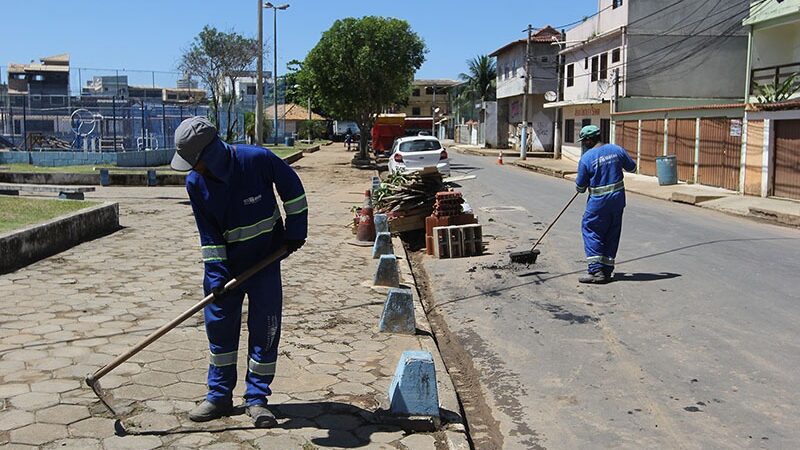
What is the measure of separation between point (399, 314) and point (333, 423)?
2.20 m

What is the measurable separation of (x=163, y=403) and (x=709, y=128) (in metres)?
21.2

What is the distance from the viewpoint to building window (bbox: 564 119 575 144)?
40.1 metres

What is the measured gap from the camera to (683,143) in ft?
79.6

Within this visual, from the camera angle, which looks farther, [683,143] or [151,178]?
[683,143]

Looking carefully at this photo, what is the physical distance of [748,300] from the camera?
7547 mm

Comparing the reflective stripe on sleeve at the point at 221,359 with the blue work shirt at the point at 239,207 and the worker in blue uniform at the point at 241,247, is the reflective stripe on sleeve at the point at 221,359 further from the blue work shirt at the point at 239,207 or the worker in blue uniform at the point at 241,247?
the blue work shirt at the point at 239,207

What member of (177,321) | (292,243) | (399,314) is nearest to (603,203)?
(399,314)

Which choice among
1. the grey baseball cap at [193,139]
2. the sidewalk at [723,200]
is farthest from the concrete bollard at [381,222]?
the sidewalk at [723,200]

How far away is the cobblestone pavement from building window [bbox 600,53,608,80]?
2723 cm

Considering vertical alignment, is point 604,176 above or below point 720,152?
below

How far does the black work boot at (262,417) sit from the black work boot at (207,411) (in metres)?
0.18

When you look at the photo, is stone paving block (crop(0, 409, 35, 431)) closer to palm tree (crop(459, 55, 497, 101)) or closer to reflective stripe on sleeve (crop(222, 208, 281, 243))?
reflective stripe on sleeve (crop(222, 208, 281, 243))

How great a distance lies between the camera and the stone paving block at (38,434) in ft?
13.1

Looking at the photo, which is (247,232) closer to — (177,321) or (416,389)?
(177,321)
